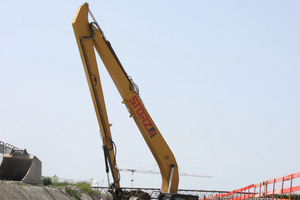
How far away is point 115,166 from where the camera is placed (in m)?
18.6

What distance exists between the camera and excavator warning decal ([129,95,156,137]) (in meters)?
19.3

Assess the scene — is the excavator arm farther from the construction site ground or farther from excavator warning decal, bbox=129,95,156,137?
the construction site ground

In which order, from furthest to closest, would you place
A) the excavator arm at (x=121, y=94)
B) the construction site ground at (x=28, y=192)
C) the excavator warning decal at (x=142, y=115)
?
the excavator warning decal at (x=142, y=115) → the excavator arm at (x=121, y=94) → the construction site ground at (x=28, y=192)

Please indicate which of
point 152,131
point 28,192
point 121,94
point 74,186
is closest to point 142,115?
point 152,131

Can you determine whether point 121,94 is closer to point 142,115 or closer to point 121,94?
point 121,94

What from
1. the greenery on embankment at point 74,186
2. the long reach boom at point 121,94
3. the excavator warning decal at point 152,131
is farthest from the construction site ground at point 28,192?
the excavator warning decal at point 152,131

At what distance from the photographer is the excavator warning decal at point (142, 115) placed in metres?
19.3

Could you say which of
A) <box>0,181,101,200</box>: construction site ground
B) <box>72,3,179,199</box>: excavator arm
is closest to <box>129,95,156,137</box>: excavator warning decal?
<box>72,3,179,199</box>: excavator arm

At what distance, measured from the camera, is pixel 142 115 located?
63.6 feet

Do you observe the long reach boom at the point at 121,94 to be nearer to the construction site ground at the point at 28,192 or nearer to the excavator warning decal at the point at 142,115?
the excavator warning decal at the point at 142,115

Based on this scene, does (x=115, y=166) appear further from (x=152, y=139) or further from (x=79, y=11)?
(x=79, y=11)

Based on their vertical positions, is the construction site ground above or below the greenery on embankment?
below

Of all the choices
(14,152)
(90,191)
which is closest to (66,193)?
(14,152)

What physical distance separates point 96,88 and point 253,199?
22.8 ft
